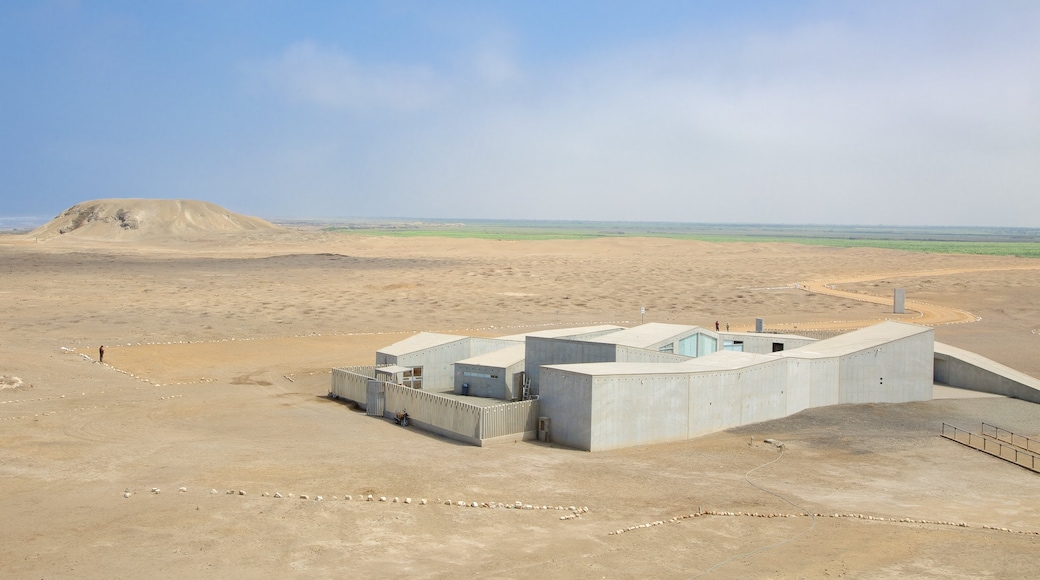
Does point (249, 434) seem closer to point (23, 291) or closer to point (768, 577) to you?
point (768, 577)

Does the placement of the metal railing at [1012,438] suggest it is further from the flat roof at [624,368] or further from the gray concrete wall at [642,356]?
the gray concrete wall at [642,356]

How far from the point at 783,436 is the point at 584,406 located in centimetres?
628

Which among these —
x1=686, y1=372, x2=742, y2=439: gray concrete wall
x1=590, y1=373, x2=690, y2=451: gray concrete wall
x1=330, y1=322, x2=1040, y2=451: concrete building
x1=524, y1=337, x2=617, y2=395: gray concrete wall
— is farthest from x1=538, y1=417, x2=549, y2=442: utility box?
x1=524, y1=337, x2=617, y2=395: gray concrete wall

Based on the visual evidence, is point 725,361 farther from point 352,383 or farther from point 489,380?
point 352,383

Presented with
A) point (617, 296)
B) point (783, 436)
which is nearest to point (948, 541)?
point (783, 436)

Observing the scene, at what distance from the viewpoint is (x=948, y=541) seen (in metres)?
17.3

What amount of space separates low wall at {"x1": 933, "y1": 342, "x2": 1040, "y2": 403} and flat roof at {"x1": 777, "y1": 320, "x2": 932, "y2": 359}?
2294mm

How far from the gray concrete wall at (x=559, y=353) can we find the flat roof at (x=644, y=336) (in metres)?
0.45

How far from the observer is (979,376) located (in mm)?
35000

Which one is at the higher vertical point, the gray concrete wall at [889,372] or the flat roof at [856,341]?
the flat roof at [856,341]

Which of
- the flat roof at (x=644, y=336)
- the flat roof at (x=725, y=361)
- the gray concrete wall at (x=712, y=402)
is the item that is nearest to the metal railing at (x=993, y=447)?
the flat roof at (x=725, y=361)

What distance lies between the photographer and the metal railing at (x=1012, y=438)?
26.3 metres

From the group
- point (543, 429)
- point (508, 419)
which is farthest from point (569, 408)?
point (508, 419)

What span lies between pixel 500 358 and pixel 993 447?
52.0 ft
